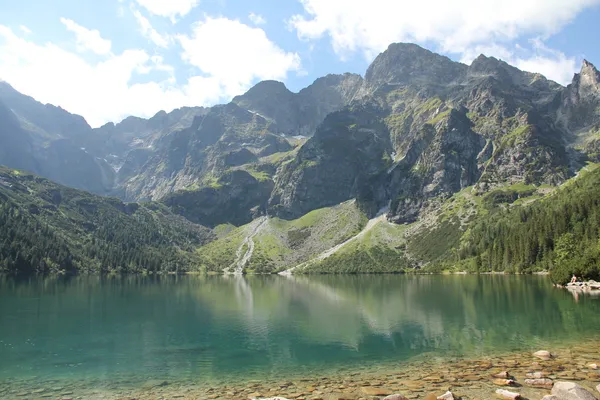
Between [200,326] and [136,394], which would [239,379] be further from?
[200,326]

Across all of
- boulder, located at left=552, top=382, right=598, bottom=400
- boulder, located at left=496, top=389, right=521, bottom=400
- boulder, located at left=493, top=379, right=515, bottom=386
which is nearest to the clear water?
boulder, located at left=493, top=379, right=515, bottom=386

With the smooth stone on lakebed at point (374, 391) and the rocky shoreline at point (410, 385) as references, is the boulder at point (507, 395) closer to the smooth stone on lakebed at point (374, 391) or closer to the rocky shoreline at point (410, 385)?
the rocky shoreline at point (410, 385)

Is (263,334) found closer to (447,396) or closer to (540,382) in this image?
(447,396)

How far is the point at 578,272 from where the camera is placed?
103m

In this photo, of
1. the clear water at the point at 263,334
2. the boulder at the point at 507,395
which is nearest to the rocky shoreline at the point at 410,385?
the boulder at the point at 507,395

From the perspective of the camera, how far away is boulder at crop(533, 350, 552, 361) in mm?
37675

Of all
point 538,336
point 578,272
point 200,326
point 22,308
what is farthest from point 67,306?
point 578,272

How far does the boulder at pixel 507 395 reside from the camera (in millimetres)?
26625

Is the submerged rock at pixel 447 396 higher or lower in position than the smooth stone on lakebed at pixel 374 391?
higher

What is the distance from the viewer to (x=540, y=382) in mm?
29297

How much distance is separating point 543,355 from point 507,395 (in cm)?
1474

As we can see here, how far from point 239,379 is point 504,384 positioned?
70.4 feet

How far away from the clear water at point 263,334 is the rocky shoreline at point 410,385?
3025mm

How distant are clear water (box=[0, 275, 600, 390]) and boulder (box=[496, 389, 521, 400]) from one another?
1422 cm
